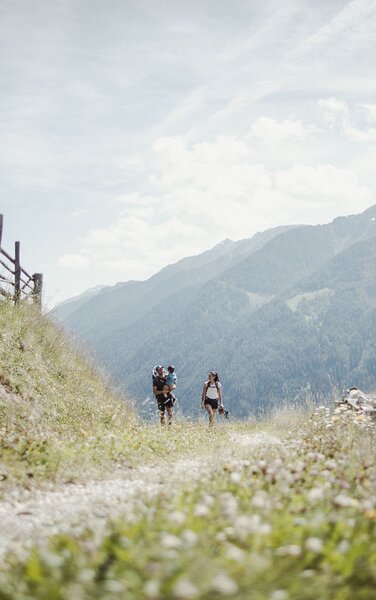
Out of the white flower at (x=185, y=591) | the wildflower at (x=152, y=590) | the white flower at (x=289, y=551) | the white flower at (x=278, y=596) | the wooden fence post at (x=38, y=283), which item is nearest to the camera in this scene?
the white flower at (x=185, y=591)

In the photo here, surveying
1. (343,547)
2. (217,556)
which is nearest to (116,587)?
(217,556)

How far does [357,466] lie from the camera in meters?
6.82

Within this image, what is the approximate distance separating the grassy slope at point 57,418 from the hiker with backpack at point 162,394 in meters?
1.10

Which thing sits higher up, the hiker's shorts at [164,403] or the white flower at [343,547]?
the white flower at [343,547]

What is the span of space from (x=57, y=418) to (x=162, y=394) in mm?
5920

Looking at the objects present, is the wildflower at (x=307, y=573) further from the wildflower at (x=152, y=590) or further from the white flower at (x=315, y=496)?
the white flower at (x=315, y=496)

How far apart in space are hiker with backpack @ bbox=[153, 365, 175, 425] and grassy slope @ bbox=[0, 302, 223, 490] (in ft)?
3.61

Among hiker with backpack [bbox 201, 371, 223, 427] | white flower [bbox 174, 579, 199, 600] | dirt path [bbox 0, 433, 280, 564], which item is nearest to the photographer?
white flower [bbox 174, 579, 199, 600]

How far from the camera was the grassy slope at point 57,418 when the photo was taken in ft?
26.5

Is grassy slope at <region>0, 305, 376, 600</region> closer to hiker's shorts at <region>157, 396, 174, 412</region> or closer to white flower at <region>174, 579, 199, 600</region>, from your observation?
white flower at <region>174, 579, 199, 600</region>

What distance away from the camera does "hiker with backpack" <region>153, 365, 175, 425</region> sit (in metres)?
19.4

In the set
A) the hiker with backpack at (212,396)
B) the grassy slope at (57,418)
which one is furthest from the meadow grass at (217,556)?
the hiker with backpack at (212,396)

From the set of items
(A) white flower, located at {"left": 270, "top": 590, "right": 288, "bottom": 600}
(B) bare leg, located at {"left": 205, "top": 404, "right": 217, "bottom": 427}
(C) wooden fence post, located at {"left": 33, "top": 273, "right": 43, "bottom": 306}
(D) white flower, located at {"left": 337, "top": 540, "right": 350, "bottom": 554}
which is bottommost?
(B) bare leg, located at {"left": 205, "top": 404, "right": 217, "bottom": 427}

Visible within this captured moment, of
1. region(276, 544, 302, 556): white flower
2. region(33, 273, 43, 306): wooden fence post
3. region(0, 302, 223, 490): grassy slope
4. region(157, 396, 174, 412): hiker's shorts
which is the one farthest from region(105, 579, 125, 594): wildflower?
region(33, 273, 43, 306): wooden fence post
